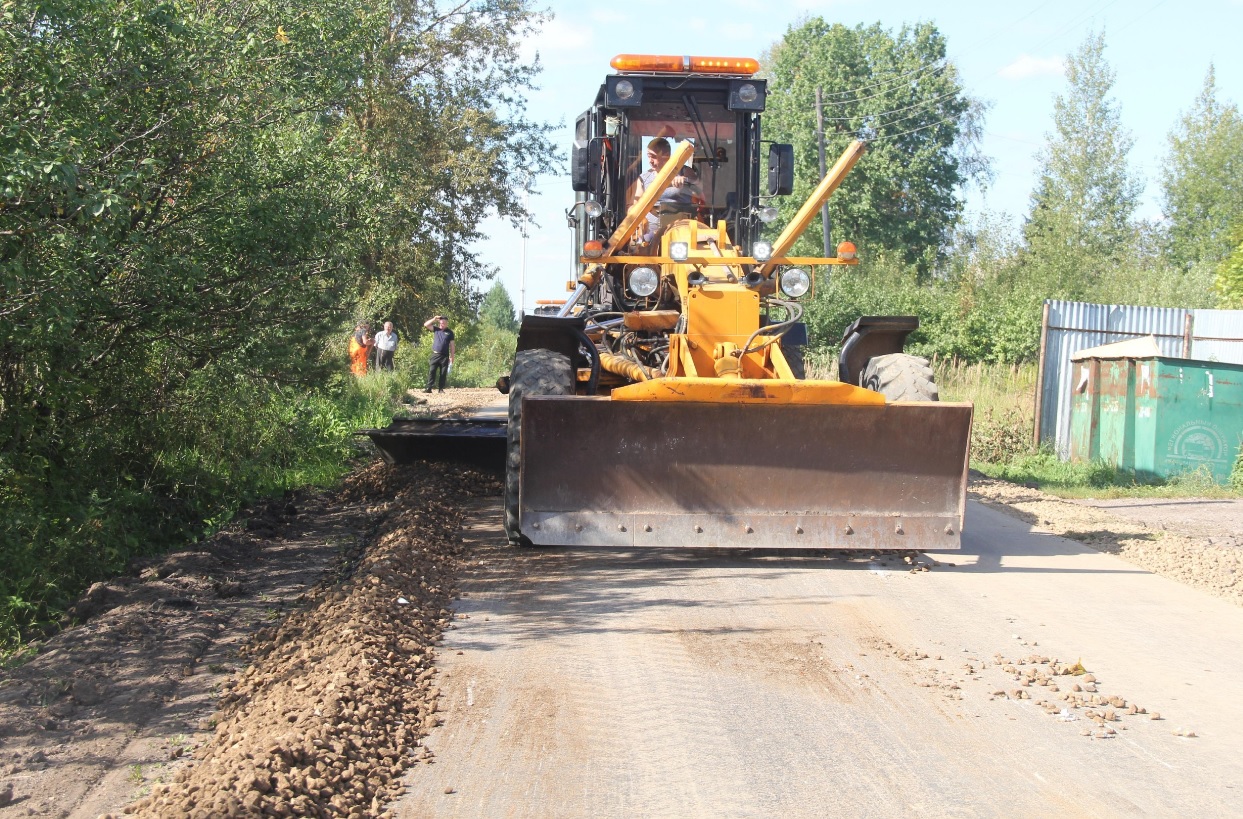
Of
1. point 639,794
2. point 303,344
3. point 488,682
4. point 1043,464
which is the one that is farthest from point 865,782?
point 1043,464

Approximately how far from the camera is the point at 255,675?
5008 mm

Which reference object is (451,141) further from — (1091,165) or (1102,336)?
(1091,165)

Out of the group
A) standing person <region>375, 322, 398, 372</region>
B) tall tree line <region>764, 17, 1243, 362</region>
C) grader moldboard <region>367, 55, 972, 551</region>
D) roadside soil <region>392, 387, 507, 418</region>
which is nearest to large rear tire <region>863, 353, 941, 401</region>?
grader moldboard <region>367, 55, 972, 551</region>

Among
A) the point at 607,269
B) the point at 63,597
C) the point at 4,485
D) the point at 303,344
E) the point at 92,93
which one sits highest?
the point at 92,93

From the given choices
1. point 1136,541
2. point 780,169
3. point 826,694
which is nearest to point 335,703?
point 826,694

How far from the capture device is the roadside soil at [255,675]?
3797 mm

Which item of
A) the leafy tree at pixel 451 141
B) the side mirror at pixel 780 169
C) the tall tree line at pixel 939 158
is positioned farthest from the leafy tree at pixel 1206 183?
the side mirror at pixel 780 169

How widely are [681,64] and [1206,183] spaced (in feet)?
139

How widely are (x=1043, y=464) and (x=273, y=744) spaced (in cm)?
1278

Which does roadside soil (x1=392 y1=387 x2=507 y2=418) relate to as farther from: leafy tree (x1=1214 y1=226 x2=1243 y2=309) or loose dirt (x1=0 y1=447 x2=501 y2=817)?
leafy tree (x1=1214 y1=226 x2=1243 y2=309)

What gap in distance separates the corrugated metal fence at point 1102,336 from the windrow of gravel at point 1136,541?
4155mm

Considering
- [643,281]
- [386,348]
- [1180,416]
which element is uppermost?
[643,281]

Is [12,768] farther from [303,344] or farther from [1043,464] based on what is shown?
[1043,464]

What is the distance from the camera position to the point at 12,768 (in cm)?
406
